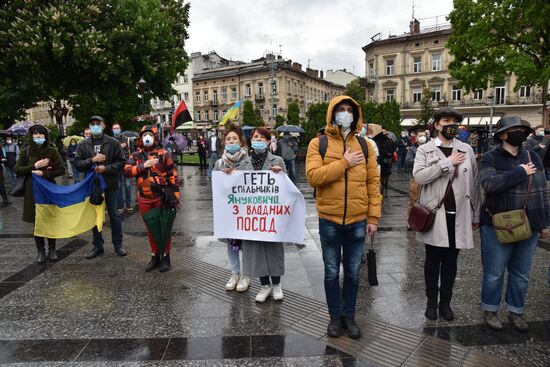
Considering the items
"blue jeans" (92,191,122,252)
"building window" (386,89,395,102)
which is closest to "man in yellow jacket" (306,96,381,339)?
"blue jeans" (92,191,122,252)

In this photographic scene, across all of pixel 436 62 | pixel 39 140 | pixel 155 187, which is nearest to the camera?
→ pixel 155 187

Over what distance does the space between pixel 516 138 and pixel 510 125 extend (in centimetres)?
14

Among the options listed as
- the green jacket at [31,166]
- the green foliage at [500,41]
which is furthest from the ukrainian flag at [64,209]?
the green foliage at [500,41]

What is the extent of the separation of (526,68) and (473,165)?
14.5 metres

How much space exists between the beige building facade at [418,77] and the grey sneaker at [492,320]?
157 feet

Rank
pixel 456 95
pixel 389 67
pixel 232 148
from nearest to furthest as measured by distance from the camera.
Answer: pixel 232 148
pixel 456 95
pixel 389 67

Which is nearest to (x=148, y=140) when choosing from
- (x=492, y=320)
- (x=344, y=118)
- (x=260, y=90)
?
(x=344, y=118)

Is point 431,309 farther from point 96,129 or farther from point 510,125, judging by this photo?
point 96,129

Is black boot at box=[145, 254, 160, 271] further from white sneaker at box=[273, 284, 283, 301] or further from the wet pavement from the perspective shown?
white sneaker at box=[273, 284, 283, 301]

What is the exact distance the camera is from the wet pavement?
347 cm

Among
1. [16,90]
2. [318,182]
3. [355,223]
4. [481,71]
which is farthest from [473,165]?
[16,90]

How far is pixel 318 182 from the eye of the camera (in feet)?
11.7

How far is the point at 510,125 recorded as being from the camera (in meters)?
3.69

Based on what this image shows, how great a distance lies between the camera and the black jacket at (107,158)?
630cm
